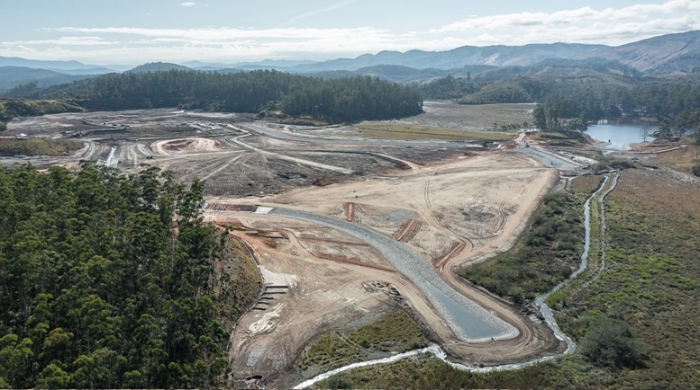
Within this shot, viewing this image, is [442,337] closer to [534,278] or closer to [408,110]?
[534,278]

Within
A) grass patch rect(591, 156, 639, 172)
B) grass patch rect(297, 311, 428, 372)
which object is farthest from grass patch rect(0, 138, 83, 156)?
grass patch rect(591, 156, 639, 172)

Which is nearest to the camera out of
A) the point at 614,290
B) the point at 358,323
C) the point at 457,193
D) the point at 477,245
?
the point at 358,323

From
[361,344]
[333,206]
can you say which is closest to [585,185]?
[333,206]

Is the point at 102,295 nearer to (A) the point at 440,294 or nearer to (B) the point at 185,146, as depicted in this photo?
(A) the point at 440,294

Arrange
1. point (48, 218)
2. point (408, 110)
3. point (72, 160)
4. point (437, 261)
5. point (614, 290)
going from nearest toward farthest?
point (48, 218), point (614, 290), point (437, 261), point (72, 160), point (408, 110)

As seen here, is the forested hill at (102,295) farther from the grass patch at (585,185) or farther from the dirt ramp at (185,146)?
the dirt ramp at (185,146)

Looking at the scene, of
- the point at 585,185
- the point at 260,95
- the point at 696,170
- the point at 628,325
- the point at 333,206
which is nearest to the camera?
the point at 628,325

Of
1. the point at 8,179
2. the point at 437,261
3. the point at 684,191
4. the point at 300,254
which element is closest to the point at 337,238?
the point at 300,254
